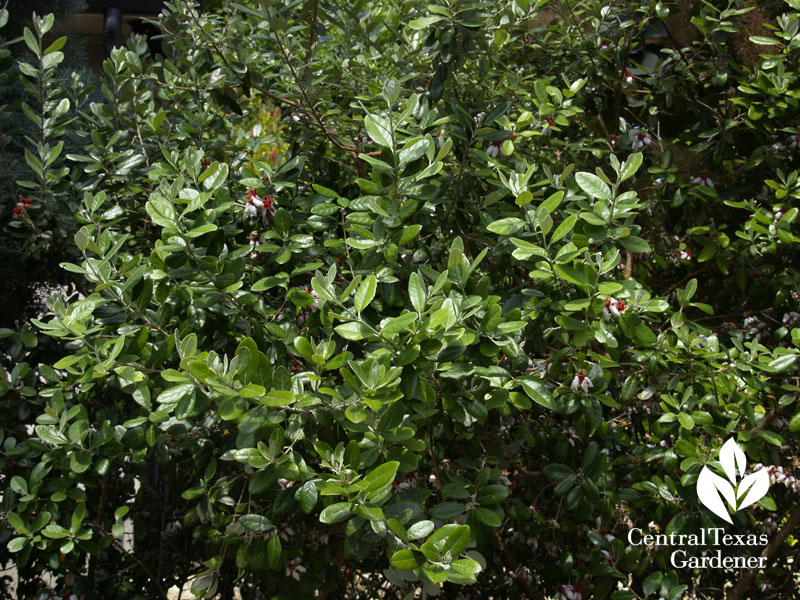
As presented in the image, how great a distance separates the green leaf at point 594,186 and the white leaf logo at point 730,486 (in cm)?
79

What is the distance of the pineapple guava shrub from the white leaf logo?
0.02 m

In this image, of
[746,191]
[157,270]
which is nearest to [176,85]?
[157,270]

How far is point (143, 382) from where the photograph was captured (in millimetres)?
1688

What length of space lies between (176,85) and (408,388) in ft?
5.22

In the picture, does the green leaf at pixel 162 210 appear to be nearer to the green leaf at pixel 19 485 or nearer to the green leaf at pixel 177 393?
the green leaf at pixel 177 393

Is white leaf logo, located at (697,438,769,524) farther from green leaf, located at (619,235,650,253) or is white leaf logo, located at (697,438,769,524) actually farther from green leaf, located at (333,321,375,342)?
green leaf, located at (333,321,375,342)

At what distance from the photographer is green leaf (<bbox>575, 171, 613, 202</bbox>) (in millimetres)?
1726

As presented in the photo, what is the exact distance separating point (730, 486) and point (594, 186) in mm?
928

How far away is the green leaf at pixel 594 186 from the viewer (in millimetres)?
1726

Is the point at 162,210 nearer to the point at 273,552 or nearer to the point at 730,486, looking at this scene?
the point at 273,552

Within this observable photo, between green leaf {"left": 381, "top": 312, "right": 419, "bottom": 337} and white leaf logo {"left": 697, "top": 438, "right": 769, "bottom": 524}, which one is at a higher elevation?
green leaf {"left": 381, "top": 312, "right": 419, "bottom": 337}

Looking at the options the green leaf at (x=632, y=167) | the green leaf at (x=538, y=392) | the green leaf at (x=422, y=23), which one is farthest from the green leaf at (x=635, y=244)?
the green leaf at (x=422, y=23)

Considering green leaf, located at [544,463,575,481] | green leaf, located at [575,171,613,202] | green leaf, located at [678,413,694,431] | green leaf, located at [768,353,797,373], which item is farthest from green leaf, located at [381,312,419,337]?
green leaf, located at [768,353,797,373]

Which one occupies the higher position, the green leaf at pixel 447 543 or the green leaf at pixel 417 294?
the green leaf at pixel 417 294
